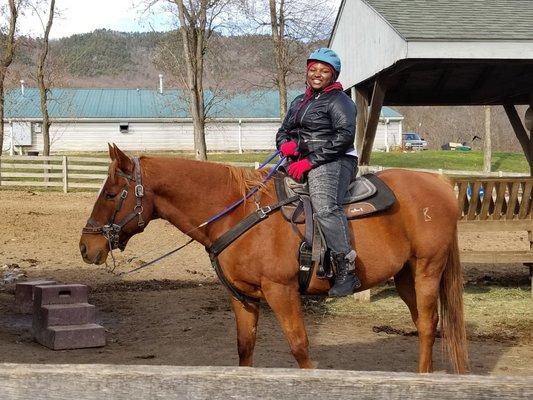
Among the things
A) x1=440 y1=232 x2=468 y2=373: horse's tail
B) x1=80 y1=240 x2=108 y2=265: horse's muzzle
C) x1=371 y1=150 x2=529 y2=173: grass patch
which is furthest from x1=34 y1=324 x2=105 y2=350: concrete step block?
x1=371 y1=150 x2=529 y2=173: grass patch

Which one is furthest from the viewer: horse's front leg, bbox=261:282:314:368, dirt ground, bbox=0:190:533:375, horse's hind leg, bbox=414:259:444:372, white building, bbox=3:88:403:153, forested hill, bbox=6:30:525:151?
white building, bbox=3:88:403:153

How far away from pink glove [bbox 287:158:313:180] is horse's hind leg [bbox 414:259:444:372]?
123 cm

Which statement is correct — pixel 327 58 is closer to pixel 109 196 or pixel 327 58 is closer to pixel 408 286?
pixel 109 196

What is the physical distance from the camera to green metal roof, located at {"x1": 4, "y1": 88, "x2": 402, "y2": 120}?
5103cm

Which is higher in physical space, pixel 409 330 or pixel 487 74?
pixel 487 74

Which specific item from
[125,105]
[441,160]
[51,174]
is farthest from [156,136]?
[51,174]

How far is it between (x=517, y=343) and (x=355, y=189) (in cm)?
349

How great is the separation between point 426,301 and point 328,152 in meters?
1.47

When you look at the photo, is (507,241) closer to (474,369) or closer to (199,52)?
(474,369)

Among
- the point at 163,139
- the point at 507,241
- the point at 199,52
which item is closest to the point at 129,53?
the point at 163,139

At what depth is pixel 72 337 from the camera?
23.6 ft

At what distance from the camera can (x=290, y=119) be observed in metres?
5.35

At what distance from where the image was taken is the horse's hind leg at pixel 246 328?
5.14 metres

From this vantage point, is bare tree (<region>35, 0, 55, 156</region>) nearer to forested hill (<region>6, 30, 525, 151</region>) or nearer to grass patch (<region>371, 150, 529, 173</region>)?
forested hill (<region>6, 30, 525, 151</region>)
